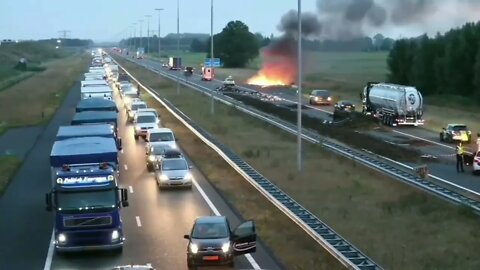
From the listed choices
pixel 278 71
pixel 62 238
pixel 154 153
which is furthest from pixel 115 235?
pixel 278 71

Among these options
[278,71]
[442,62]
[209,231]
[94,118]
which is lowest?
[209,231]

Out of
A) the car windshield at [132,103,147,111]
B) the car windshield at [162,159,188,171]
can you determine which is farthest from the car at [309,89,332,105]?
the car windshield at [162,159,188,171]

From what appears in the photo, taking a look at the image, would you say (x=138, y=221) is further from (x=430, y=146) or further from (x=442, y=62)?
(x=442, y=62)

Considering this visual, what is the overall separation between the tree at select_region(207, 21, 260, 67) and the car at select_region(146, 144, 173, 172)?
4583 inches

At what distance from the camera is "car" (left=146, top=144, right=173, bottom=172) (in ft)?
136

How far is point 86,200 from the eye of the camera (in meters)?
23.0

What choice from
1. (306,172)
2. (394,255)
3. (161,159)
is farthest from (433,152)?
(394,255)

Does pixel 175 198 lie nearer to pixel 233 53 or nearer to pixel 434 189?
pixel 434 189

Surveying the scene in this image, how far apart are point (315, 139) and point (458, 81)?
50.1 metres

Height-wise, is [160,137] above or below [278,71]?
below

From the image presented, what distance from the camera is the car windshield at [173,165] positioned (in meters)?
36.4

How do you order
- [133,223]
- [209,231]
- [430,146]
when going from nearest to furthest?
[209,231], [133,223], [430,146]

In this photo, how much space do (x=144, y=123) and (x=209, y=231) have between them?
118ft

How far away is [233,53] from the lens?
164 meters
